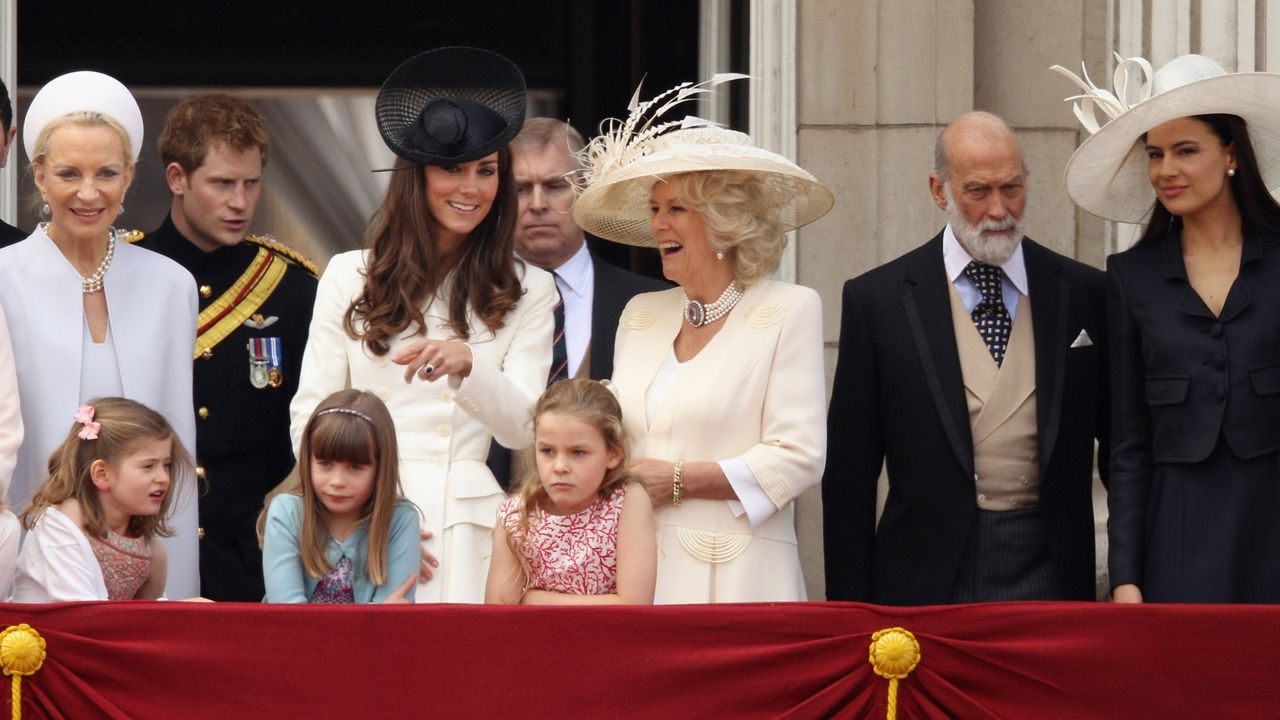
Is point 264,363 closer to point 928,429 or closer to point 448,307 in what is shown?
point 448,307

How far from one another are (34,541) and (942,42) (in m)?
3.67

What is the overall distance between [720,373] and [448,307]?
687 mm

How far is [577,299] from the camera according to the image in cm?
587

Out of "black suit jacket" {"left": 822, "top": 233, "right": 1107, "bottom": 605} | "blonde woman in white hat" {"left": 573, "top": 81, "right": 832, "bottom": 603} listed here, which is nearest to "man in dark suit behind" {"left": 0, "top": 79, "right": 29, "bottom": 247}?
"blonde woman in white hat" {"left": 573, "top": 81, "right": 832, "bottom": 603}

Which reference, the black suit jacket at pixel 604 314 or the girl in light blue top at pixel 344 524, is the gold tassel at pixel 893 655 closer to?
the girl in light blue top at pixel 344 524

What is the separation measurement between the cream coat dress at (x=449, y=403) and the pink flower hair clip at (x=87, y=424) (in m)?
0.46

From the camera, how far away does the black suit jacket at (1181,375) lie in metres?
4.91

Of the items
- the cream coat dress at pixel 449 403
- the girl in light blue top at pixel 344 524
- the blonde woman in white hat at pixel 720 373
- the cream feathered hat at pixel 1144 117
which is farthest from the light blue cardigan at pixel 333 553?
the cream feathered hat at pixel 1144 117

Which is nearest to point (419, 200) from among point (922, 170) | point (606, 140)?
point (606, 140)

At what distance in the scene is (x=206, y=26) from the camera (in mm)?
9305

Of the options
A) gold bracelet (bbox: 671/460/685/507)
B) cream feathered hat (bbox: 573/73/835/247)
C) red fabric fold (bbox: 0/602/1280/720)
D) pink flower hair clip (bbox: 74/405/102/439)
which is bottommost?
red fabric fold (bbox: 0/602/1280/720)

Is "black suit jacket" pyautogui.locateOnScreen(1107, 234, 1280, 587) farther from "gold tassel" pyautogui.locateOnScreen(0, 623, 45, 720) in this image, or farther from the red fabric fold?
"gold tassel" pyautogui.locateOnScreen(0, 623, 45, 720)

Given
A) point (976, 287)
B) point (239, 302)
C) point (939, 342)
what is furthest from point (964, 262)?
point (239, 302)

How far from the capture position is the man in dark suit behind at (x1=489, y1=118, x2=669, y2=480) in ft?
19.0
